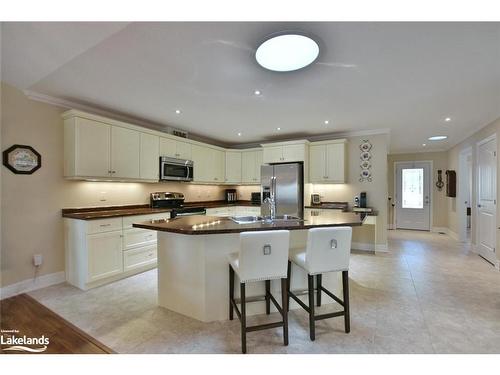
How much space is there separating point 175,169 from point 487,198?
5628 mm

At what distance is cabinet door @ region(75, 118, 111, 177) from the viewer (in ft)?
10.0

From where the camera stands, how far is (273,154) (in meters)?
5.20

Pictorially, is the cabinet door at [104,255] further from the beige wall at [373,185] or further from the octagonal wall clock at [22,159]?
the beige wall at [373,185]

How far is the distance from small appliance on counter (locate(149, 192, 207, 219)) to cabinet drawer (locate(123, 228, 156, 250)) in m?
0.54

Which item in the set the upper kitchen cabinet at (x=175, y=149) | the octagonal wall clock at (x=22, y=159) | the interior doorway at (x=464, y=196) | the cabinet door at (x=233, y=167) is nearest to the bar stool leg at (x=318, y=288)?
the upper kitchen cabinet at (x=175, y=149)

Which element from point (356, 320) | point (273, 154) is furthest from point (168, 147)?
point (356, 320)

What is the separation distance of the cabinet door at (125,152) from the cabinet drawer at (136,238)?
34.0 inches

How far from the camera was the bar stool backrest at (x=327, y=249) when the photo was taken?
192cm

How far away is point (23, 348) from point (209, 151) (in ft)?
13.5

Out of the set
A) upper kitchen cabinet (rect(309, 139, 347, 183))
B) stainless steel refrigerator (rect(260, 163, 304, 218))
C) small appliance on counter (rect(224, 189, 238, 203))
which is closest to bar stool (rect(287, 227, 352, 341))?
stainless steel refrigerator (rect(260, 163, 304, 218))

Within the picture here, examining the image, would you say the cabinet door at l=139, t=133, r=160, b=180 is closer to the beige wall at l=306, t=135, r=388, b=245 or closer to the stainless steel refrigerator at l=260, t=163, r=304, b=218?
the stainless steel refrigerator at l=260, t=163, r=304, b=218

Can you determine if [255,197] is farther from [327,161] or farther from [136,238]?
[136,238]
